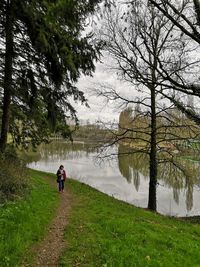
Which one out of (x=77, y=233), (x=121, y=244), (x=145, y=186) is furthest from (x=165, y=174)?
(x=121, y=244)

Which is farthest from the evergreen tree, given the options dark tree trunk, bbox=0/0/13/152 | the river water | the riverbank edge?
the riverbank edge

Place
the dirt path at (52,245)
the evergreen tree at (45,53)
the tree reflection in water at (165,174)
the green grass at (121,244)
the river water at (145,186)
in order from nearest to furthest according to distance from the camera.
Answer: the dirt path at (52,245) < the green grass at (121,244) < the evergreen tree at (45,53) < the tree reflection in water at (165,174) < the river water at (145,186)

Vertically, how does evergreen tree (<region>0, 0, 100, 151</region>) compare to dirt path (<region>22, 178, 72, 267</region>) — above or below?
above

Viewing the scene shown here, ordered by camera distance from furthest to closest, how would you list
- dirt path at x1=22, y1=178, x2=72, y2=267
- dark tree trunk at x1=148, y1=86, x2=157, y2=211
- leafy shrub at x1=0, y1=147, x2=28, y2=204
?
dark tree trunk at x1=148, y1=86, x2=157, y2=211 < leafy shrub at x1=0, y1=147, x2=28, y2=204 < dirt path at x1=22, y1=178, x2=72, y2=267

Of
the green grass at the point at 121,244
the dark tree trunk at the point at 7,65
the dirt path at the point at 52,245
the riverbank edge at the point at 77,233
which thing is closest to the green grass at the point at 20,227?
the riverbank edge at the point at 77,233

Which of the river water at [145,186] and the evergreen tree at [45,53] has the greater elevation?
the evergreen tree at [45,53]

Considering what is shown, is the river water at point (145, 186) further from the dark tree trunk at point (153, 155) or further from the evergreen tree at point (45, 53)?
the evergreen tree at point (45, 53)

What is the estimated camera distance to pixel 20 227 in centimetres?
684

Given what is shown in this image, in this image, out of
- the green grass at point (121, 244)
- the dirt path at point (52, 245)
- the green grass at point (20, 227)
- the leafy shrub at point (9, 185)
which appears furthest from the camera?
the leafy shrub at point (9, 185)

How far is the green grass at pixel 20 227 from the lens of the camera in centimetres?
571

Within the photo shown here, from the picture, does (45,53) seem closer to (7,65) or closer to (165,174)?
(7,65)

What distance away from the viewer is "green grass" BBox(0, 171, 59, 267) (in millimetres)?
5715

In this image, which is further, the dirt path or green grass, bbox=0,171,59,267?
the dirt path

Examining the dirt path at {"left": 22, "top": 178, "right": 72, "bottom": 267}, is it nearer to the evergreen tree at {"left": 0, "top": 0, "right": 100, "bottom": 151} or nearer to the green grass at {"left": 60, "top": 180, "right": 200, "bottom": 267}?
the green grass at {"left": 60, "top": 180, "right": 200, "bottom": 267}
